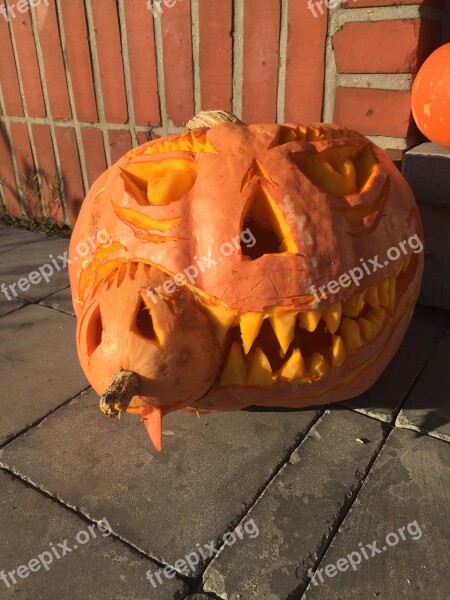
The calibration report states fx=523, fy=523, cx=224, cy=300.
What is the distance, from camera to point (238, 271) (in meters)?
1.28

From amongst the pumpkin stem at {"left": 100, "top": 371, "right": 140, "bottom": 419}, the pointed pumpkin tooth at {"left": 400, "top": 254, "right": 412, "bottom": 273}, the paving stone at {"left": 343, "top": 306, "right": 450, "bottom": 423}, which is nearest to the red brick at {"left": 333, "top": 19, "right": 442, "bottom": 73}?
the pointed pumpkin tooth at {"left": 400, "top": 254, "right": 412, "bottom": 273}

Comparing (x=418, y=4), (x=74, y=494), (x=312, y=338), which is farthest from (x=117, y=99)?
(x=74, y=494)

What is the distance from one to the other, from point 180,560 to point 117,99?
2425 mm

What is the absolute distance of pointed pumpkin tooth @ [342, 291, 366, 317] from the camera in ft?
4.56

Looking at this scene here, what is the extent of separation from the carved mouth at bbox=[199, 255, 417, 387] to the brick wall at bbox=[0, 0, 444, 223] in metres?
0.95

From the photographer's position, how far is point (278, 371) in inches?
54.2

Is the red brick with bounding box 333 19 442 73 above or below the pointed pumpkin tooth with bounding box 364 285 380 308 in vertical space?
above

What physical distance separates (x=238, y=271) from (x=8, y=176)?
9.93 feet

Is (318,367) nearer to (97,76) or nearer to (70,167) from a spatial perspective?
(97,76)

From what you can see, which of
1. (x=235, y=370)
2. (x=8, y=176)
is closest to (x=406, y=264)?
(x=235, y=370)

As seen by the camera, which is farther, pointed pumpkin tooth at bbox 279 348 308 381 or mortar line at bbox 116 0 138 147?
mortar line at bbox 116 0 138 147

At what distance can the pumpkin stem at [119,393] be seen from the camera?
3.80 feet

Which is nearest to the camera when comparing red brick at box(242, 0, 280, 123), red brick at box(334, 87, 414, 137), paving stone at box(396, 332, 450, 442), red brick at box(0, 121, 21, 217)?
paving stone at box(396, 332, 450, 442)

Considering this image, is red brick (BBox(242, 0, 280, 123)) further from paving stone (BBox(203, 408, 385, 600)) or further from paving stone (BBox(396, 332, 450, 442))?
paving stone (BBox(203, 408, 385, 600))
